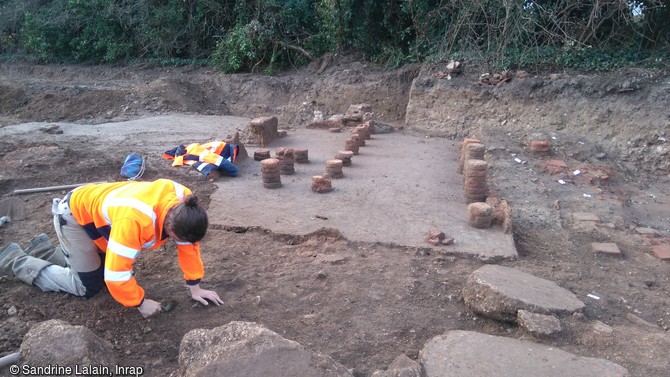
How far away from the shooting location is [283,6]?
49.9 ft

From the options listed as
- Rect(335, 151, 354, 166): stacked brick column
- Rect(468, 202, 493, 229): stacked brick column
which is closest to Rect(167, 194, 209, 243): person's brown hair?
Rect(468, 202, 493, 229): stacked brick column

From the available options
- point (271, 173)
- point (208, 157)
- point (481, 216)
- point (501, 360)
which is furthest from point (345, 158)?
point (501, 360)

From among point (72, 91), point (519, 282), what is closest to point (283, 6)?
point (72, 91)

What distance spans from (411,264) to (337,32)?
10870 mm

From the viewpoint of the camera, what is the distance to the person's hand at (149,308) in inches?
137

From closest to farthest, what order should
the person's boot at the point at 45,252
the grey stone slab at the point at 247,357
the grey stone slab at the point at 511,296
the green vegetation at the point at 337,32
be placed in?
the grey stone slab at the point at 247,357
the grey stone slab at the point at 511,296
the person's boot at the point at 45,252
the green vegetation at the point at 337,32

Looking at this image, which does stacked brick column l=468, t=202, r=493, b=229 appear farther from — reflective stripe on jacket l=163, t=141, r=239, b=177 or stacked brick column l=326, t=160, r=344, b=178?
reflective stripe on jacket l=163, t=141, r=239, b=177

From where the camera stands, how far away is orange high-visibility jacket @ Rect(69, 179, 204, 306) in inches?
124

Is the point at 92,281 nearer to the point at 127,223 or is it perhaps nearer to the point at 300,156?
the point at 127,223

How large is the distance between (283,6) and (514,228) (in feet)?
38.3

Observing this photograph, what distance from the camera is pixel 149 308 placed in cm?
351

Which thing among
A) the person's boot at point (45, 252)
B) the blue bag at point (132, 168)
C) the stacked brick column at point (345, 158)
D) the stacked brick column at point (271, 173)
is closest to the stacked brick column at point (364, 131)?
the stacked brick column at point (345, 158)

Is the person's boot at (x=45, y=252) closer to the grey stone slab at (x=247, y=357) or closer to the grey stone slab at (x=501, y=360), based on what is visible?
the grey stone slab at (x=247, y=357)

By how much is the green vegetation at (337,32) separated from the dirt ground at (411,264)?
1.14m
